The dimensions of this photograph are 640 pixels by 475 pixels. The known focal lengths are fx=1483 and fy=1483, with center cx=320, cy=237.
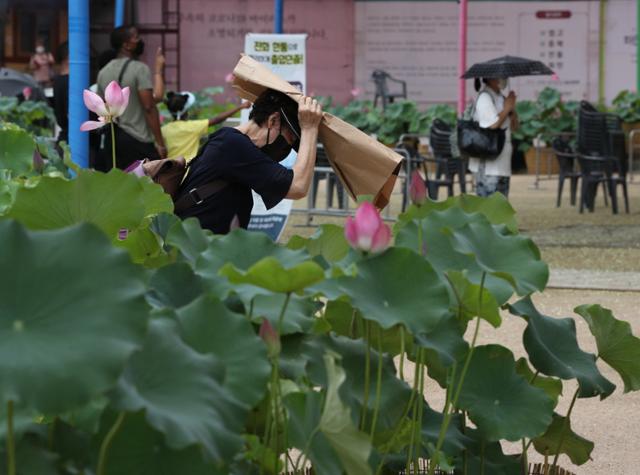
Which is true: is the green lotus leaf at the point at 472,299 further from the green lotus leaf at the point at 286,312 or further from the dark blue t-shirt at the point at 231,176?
the dark blue t-shirt at the point at 231,176

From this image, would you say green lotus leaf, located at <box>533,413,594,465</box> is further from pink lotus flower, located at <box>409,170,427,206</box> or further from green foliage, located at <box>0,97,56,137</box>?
green foliage, located at <box>0,97,56,137</box>

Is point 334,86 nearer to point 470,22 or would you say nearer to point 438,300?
point 470,22

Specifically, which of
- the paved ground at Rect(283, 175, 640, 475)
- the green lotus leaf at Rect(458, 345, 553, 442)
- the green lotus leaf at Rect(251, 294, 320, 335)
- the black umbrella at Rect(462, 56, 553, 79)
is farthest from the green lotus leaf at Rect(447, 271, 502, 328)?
the black umbrella at Rect(462, 56, 553, 79)

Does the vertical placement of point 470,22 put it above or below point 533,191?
above

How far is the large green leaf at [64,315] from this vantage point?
163cm

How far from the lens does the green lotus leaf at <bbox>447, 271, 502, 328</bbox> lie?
2434mm

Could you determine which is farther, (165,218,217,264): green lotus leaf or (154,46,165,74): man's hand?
(154,46,165,74): man's hand

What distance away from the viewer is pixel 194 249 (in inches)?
99.7

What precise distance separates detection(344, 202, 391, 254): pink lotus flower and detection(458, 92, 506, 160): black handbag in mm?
10050

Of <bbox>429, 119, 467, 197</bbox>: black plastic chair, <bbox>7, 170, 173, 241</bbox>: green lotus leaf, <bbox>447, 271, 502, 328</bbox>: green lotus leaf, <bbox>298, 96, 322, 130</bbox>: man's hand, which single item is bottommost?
<bbox>429, 119, 467, 197</bbox>: black plastic chair

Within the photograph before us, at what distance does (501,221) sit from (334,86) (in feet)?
77.3

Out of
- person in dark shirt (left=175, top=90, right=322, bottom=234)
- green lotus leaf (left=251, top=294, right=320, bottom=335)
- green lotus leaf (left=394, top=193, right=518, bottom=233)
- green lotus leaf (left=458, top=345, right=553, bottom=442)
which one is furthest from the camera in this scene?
person in dark shirt (left=175, top=90, right=322, bottom=234)

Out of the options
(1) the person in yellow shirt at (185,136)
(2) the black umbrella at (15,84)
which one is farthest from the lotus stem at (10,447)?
(2) the black umbrella at (15,84)

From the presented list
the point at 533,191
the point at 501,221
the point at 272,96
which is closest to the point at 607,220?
the point at 533,191
